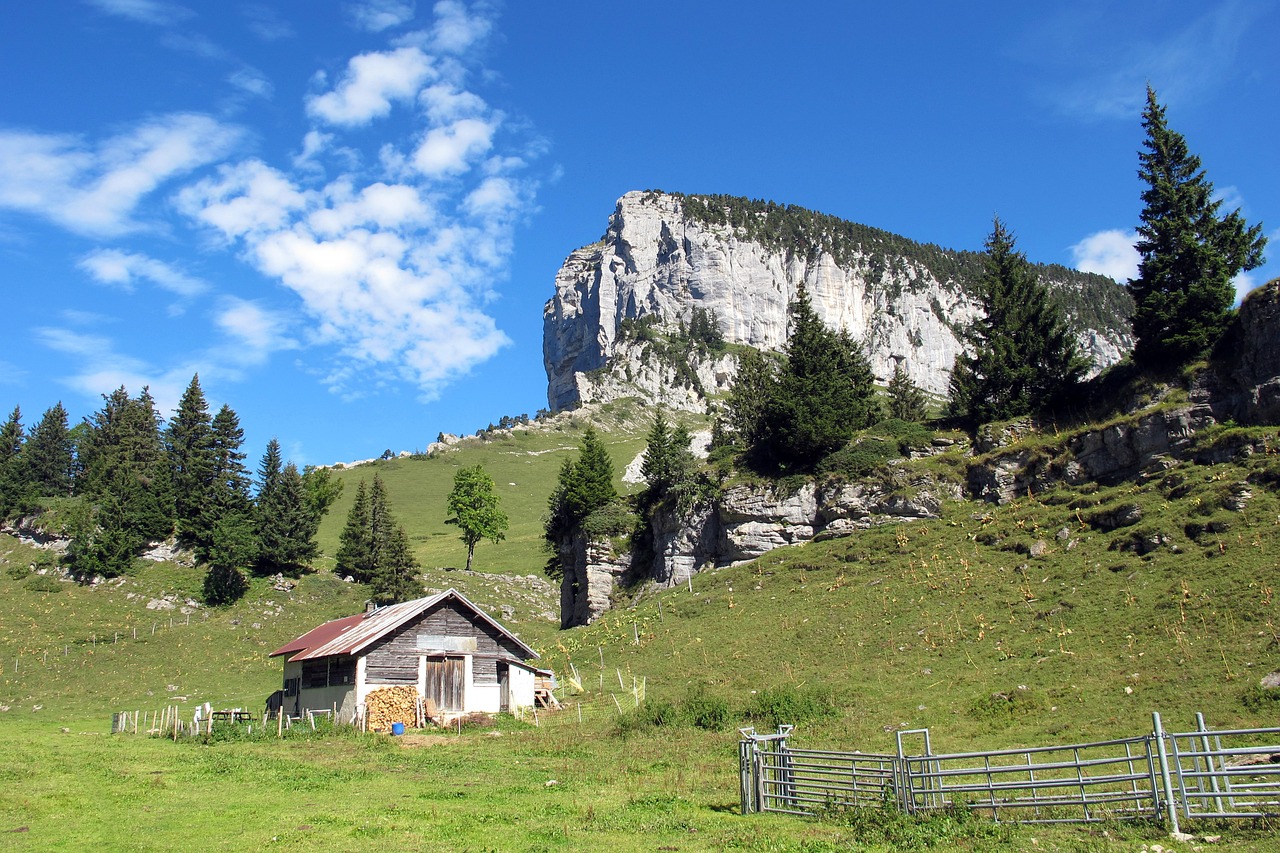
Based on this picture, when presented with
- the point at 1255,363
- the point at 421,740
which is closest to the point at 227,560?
the point at 421,740

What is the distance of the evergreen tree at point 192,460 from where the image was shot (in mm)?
64812

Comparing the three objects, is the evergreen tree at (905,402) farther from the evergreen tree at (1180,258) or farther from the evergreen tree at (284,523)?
the evergreen tree at (284,523)

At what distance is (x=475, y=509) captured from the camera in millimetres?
83562

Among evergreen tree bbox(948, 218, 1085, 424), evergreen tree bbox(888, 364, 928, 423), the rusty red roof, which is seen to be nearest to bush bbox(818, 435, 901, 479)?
evergreen tree bbox(948, 218, 1085, 424)

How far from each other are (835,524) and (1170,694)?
93.3 ft

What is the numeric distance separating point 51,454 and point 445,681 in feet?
260

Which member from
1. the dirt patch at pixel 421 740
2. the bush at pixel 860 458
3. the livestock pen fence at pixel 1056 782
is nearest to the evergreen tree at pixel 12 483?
the dirt patch at pixel 421 740

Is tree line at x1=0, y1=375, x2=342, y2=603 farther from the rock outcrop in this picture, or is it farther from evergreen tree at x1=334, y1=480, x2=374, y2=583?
the rock outcrop

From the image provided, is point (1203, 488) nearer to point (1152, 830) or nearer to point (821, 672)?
point (821, 672)

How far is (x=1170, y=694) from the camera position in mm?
21516

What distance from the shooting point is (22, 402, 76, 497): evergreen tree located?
3337 inches

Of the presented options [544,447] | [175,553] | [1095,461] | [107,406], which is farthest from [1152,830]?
[544,447]

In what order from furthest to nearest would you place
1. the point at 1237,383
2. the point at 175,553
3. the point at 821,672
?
the point at 175,553
the point at 1237,383
the point at 821,672

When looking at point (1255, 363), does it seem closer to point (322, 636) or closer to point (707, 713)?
point (707, 713)
